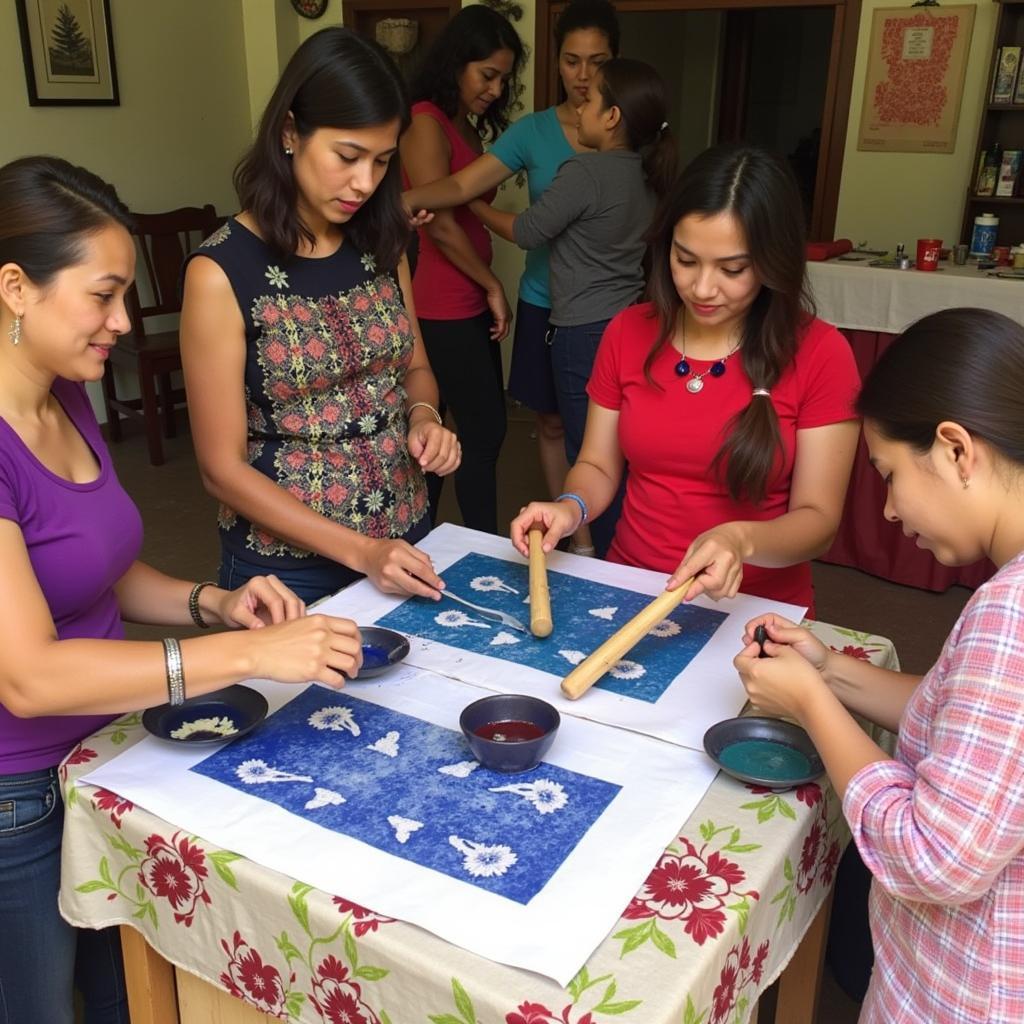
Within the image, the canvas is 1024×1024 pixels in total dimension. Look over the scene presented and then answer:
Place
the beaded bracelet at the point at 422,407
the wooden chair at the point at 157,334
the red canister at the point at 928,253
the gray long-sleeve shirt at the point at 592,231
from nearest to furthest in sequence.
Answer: the beaded bracelet at the point at 422,407, the gray long-sleeve shirt at the point at 592,231, the red canister at the point at 928,253, the wooden chair at the point at 157,334

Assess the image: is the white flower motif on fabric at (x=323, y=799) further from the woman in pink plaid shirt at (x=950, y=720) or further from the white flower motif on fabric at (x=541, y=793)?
the woman in pink plaid shirt at (x=950, y=720)

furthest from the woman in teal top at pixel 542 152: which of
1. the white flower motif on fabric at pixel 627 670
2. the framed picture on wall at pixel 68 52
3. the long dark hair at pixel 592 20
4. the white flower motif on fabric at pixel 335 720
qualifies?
the framed picture on wall at pixel 68 52

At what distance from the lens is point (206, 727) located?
111 centimetres

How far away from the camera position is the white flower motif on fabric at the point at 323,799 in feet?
3.26

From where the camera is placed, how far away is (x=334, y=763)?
3.49 feet

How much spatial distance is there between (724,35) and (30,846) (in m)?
5.72

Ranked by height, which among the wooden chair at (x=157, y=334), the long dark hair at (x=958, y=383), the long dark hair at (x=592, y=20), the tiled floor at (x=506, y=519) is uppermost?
the long dark hair at (x=592, y=20)

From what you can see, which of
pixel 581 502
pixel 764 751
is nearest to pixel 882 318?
pixel 581 502

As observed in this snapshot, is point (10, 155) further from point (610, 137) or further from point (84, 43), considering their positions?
point (610, 137)

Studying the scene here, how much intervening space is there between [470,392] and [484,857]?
2.12 meters

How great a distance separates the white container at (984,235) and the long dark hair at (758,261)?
89.2 inches

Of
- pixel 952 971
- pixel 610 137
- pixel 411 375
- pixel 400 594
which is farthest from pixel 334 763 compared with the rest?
pixel 610 137

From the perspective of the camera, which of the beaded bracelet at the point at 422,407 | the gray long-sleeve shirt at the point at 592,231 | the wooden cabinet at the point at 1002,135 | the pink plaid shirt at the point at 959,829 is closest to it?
the pink plaid shirt at the point at 959,829

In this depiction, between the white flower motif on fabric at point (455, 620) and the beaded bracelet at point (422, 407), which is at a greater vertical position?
the beaded bracelet at point (422, 407)
